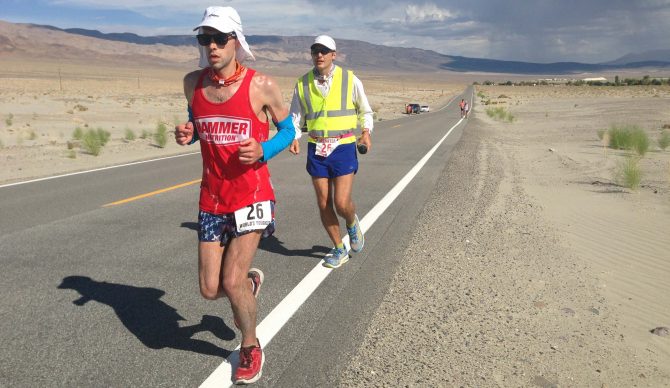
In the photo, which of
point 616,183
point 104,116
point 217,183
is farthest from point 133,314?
point 104,116

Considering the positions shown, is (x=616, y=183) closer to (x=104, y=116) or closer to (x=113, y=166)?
(x=113, y=166)

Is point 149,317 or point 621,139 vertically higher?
point 149,317

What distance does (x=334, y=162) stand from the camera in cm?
544

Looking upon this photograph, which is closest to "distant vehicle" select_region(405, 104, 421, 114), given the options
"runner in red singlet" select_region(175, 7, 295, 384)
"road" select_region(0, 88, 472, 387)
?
"road" select_region(0, 88, 472, 387)

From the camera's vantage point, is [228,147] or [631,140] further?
[631,140]

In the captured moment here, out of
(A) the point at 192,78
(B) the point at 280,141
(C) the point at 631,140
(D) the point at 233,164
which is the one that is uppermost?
(A) the point at 192,78

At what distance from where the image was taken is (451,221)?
25.2 ft

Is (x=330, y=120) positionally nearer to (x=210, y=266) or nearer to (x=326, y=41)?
(x=326, y=41)

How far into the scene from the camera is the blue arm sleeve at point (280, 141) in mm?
3295

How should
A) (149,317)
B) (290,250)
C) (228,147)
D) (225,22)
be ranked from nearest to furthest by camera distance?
(225,22), (228,147), (149,317), (290,250)

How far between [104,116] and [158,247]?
97.9ft

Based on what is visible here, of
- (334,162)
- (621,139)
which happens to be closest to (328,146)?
(334,162)

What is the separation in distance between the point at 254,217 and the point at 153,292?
78.5 inches

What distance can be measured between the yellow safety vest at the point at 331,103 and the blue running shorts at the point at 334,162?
100 mm
